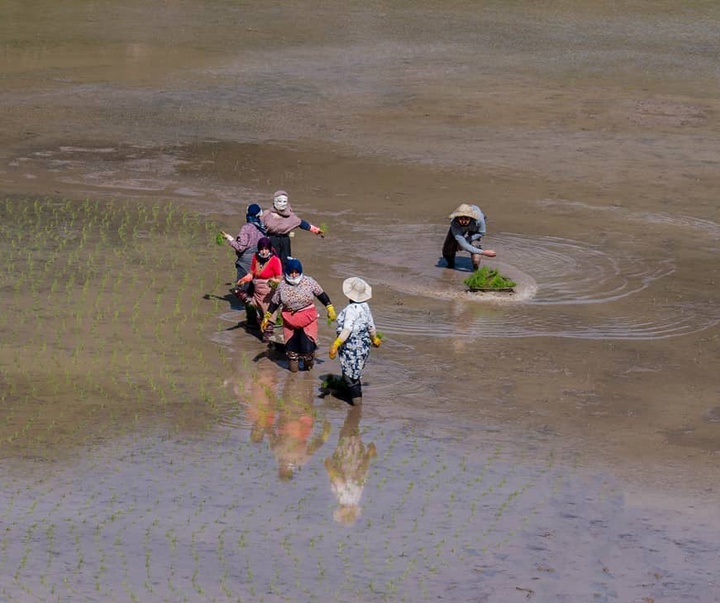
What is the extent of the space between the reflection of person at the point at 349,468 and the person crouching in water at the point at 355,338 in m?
0.43

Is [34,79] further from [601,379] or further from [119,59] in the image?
[601,379]

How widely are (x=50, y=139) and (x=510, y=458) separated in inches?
660

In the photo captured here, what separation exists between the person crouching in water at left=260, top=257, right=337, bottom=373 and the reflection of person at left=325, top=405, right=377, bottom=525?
152 centimetres

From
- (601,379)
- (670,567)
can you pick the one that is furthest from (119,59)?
(670,567)

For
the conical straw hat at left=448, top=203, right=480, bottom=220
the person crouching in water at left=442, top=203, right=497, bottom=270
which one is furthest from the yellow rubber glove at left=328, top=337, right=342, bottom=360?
the conical straw hat at left=448, top=203, right=480, bottom=220

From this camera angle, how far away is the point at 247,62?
3441cm

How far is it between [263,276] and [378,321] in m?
1.77

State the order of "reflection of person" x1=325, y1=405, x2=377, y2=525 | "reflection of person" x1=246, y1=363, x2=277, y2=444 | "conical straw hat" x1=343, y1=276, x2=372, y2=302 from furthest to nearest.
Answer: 1. "conical straw hat" x1=343, y1=276, x2=372, y2=302
2. "reflection of person" x1=246, y1=363, x2=277, y2=444
3. "reflection of person" x1=325, y1=405, x2=377, y2=525

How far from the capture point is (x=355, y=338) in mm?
15445

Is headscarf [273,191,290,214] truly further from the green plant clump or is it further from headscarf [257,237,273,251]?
the green plant clump

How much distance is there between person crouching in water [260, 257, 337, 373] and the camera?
53.7 ft

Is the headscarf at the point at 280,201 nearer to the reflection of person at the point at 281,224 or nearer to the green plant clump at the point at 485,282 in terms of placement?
the reflection of person at the point at 281,224

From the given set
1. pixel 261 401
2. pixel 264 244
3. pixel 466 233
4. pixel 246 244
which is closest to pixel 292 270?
pixel 264 244

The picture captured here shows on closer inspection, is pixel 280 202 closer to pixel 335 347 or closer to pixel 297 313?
pixel 297 313
